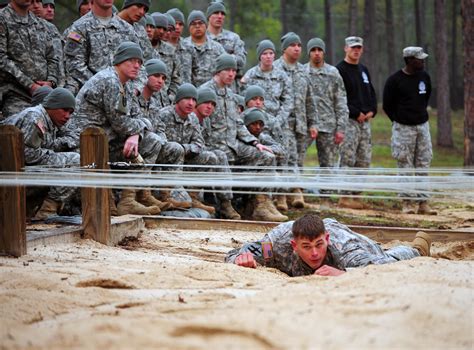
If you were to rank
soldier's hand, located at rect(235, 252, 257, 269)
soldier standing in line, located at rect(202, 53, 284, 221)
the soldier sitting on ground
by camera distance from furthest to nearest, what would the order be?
soldier standing in line, located at rect(202, 53, 284, 221)
soldier's hand, located at rect(235, 252, 257, 269)
the soldier sitting on ground

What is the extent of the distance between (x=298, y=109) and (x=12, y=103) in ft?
16.1

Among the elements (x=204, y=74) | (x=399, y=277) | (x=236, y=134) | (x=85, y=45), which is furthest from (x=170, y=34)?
(x=399, y=277)

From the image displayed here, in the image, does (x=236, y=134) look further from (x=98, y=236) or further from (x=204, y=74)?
(x=98, y=236)

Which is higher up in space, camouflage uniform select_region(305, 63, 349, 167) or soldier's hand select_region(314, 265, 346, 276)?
camouflage uniform select_region(305, 63, 349, 167)

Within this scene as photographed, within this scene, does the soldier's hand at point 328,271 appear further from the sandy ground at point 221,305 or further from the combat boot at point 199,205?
the combat boot at point 199,205

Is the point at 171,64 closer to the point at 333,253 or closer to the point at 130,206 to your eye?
the point at 130,206

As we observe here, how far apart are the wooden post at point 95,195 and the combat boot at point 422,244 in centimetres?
256

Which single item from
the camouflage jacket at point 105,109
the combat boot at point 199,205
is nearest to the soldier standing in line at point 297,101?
the combat boot at point 199,205

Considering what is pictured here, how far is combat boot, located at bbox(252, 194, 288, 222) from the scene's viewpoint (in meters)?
10.9

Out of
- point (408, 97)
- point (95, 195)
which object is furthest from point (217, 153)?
point (95, 195)

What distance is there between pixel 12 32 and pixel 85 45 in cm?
76

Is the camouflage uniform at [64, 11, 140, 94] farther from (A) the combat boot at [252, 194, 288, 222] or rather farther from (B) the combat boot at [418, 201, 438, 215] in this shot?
(B) the combat boot at [418, 201, 438, 215]

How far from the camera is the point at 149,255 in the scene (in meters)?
7.10

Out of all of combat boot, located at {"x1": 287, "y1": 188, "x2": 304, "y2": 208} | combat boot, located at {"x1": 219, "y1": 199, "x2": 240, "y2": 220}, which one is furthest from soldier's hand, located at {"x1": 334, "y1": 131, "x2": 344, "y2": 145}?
combat boot, located at {"x1": 219, "y1": 199, "x2": 240, "y2": 220}
